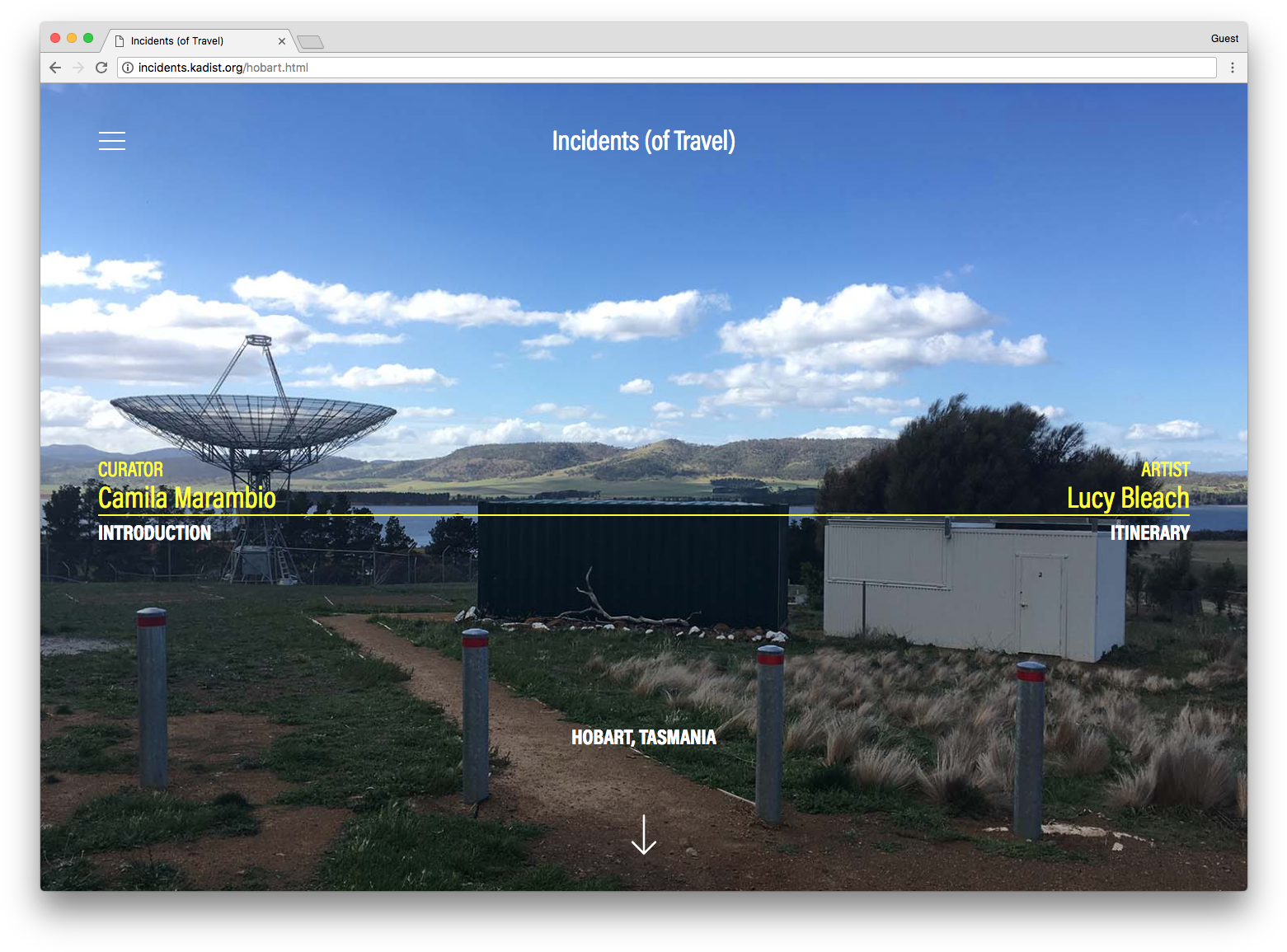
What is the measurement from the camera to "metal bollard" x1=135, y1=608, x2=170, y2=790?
5.02 metres

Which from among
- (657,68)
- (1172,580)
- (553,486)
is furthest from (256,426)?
(1172,580)

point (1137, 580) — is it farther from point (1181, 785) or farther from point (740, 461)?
point (1181, 785)

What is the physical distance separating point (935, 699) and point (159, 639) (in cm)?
711

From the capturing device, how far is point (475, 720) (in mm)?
4855

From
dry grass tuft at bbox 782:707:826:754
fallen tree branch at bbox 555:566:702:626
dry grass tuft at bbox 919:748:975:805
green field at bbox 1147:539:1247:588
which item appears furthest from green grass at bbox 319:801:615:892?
green field at bbox 1147:539:1247:588

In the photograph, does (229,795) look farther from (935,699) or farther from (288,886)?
(935,699)

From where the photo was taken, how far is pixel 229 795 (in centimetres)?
470

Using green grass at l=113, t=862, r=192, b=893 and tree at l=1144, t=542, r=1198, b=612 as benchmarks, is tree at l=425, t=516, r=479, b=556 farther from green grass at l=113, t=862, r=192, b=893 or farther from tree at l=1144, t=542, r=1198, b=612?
green grass at l=113, t=862, r=192, b=893

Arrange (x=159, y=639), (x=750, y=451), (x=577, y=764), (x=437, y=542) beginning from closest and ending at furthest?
1. (x=159, y=639)
2. (x=577, y=764)
3. (x=750, y=451)
4. (x=437, y=542)

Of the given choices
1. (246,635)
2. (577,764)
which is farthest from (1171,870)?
(246,635)

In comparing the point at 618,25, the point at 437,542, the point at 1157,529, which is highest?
the point at 618,25

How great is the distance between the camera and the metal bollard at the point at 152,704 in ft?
16.5

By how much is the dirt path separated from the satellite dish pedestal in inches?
912

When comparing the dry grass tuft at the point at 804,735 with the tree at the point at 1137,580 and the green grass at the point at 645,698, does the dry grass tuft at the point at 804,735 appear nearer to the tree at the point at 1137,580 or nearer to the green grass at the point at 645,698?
the green grass at the point at 645,698
